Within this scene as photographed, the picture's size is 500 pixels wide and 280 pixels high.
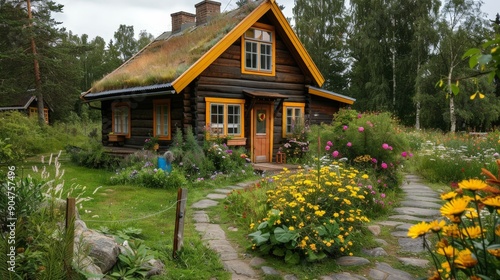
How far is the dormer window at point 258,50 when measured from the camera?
44.5ft

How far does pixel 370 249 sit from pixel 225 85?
8904 mm

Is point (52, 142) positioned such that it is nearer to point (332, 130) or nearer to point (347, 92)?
point (332, 130)

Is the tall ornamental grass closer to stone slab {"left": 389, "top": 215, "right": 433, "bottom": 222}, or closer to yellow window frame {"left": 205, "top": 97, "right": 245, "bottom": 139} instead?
stone slab {"left": 389, "top": 215, "right": 433, "bottom": 222}

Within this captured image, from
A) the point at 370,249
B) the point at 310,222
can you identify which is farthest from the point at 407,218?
the point at 310,222

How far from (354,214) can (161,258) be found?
2.64m

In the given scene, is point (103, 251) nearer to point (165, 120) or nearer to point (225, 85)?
point (225, 85)

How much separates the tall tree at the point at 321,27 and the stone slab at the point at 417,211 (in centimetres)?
2649

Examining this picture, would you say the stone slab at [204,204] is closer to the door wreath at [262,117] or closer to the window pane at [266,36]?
the door wreath at [262,117]

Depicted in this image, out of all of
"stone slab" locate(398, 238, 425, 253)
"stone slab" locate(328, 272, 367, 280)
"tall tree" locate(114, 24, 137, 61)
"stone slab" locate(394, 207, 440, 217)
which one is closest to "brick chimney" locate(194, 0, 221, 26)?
"stone slab" locate(394, 207, 440, 217)

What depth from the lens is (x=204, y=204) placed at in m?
7.79

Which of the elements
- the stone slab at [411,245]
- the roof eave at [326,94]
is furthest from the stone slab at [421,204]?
the roof eave at [326,94]

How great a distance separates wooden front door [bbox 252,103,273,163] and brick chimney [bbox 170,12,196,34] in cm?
620

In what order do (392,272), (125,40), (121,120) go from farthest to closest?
(125,40)
(121,120)
(392,272)

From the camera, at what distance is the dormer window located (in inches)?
534
